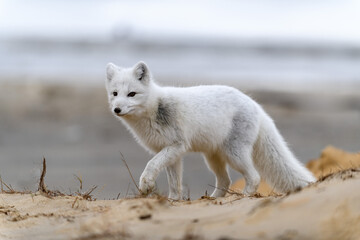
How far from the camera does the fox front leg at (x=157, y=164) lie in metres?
5.03

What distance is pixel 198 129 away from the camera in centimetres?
545

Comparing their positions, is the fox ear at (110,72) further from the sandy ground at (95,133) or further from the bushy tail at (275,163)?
the sandy ground at (95,133)

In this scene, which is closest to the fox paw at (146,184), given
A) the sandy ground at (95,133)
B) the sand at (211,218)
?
the sand at (211,218)

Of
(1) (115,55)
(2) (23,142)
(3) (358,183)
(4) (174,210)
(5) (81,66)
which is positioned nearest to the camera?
(3) (358,183)

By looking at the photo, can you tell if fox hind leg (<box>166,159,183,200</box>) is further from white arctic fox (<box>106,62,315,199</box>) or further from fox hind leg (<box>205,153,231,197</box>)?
fox hind leg (<box>205,153,231,197</box>)

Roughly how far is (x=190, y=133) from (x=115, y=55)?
2181 centimetres

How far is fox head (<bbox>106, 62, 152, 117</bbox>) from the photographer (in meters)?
5.15

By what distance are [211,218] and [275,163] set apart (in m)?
2.53

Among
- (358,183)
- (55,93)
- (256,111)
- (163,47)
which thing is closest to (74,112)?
(55,93)

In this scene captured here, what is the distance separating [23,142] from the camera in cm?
1148

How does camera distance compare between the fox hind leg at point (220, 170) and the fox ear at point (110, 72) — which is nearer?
the fox ear at point (110, 72)

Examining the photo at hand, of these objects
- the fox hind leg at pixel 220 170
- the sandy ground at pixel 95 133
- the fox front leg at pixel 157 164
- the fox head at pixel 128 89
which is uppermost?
the fox head at pixel 128 89

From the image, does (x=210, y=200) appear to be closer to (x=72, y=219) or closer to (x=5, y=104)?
(x=72, y=219)

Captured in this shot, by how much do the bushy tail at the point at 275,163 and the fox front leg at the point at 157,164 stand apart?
1.00 metres
